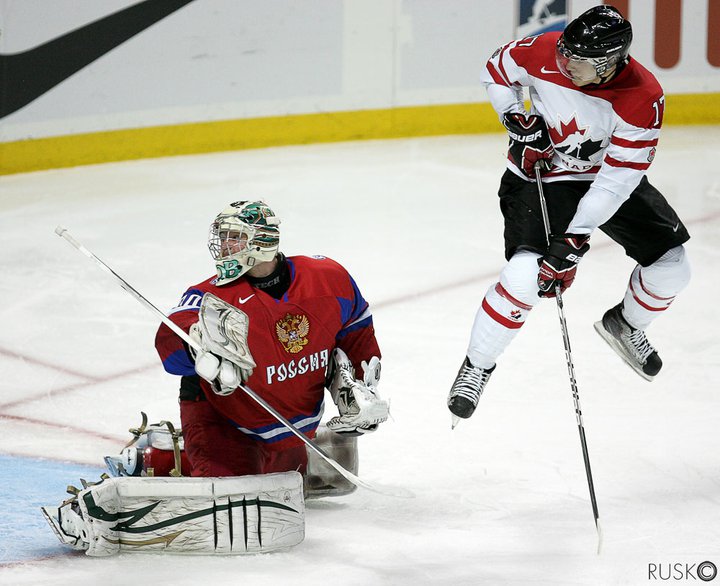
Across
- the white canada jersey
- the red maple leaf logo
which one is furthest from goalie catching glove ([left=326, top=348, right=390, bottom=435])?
the red maple leaf logo

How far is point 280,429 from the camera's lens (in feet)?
10.1

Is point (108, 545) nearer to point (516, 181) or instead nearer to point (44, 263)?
point (516, 181)

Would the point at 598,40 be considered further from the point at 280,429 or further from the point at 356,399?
the point at 280,429

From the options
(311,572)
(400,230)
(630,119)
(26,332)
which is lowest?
(400,230)

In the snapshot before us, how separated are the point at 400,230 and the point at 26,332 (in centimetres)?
205

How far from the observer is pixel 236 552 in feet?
9.33

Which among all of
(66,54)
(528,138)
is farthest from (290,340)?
(66,54)

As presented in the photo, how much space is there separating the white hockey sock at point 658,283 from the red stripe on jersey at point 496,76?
0.68 meters

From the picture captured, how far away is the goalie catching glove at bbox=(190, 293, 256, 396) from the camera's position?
2.76 meters

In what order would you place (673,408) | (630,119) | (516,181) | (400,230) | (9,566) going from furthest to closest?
(400,230), (673,408), (516,181), (630,119), (9,566)

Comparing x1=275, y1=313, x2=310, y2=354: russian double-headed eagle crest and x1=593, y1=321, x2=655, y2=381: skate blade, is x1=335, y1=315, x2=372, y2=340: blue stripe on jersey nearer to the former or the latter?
x1=275, y1=313, x2=310, y2=354: russian double-headed eagle crest

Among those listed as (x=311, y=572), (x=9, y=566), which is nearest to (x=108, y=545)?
(x=9, y=566)

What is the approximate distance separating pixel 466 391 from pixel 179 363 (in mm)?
827

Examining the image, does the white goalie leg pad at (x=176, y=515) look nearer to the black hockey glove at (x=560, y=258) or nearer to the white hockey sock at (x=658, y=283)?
the black hockey glove at (x=560, y=258)
